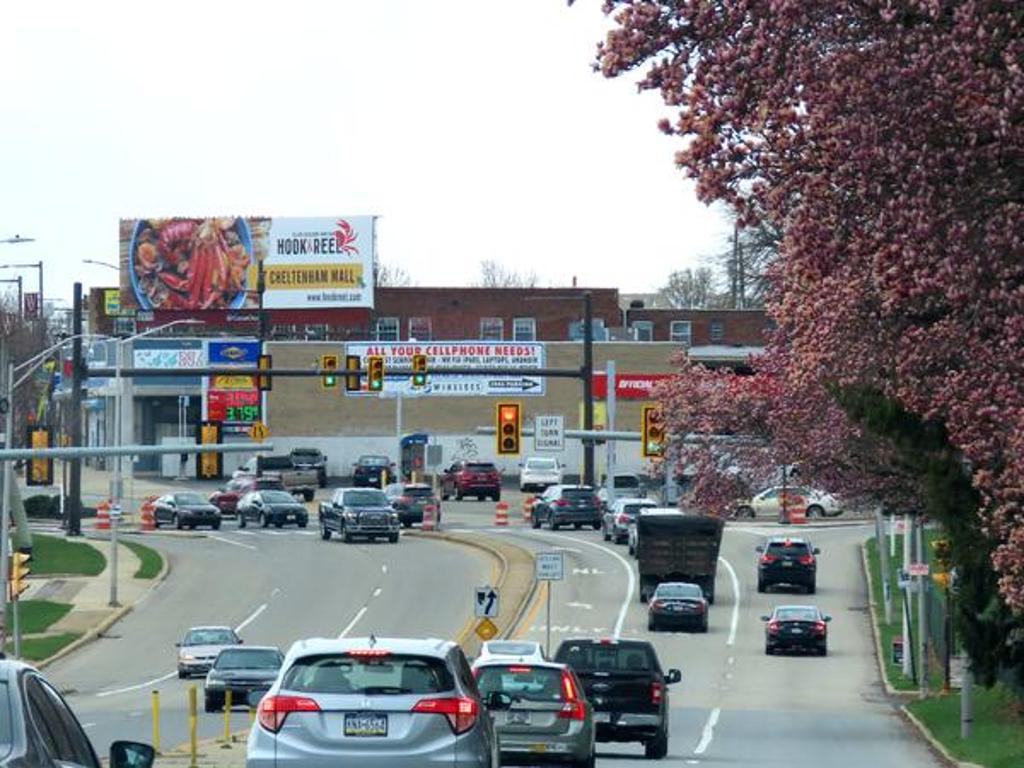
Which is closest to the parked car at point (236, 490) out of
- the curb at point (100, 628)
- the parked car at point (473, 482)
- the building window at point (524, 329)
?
the parked car at point (473, 482)

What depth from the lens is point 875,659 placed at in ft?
187

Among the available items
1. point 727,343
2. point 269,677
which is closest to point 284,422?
point 727,343

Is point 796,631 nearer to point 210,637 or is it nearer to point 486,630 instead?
point 486,630

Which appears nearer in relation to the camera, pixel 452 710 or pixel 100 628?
pixel 452 710

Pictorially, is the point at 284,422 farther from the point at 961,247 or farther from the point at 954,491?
the point at 961,247

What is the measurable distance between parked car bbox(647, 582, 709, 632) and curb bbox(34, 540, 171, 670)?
15297 mm

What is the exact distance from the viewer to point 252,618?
61094 millimetres

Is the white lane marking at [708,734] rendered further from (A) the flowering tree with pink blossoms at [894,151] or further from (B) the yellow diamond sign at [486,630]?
(A) the flowering tree with pink blossoms at [894,151]

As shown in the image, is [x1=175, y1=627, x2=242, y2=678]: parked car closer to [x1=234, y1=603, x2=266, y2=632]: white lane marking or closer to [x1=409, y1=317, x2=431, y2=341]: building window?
[x1=234, y1=603, x2=266, y2=632]: white lane marking

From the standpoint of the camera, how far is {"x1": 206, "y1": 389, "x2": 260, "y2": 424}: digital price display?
10688cm

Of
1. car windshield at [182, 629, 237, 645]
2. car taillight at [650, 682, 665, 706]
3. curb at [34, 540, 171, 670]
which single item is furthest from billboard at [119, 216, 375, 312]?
car taillight at [650, 682, 665, 706]

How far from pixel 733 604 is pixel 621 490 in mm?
23297

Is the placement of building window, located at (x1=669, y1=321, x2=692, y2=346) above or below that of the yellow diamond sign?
above

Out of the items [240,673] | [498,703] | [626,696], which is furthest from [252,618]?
[498,703]
